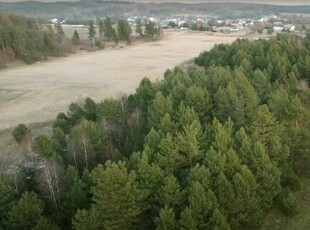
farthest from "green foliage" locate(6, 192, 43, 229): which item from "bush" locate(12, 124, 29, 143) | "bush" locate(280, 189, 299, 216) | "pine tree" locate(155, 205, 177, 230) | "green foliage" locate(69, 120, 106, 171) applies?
"bush" locate(12, 124, 29, 143)

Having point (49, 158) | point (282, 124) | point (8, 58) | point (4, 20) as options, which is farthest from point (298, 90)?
point (4, 20)

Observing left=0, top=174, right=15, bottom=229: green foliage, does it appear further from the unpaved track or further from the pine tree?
the unpaved track

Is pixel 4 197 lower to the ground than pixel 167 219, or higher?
higher

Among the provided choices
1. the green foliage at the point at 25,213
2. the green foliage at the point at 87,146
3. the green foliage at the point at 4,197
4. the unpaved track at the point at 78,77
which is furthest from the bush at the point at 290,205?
Answer: the unpaved track at the point at 78,77

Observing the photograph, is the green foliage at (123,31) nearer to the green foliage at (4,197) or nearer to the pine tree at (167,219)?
the green foliage at (4,197)

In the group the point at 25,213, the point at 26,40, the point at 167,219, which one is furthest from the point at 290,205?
the point at 26,40

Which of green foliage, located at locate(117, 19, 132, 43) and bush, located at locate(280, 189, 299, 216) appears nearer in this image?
bush, located at locate(280, 189, 299, 216)

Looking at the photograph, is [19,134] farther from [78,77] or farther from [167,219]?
[78,77]

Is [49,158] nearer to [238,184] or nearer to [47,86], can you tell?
[238,184]
